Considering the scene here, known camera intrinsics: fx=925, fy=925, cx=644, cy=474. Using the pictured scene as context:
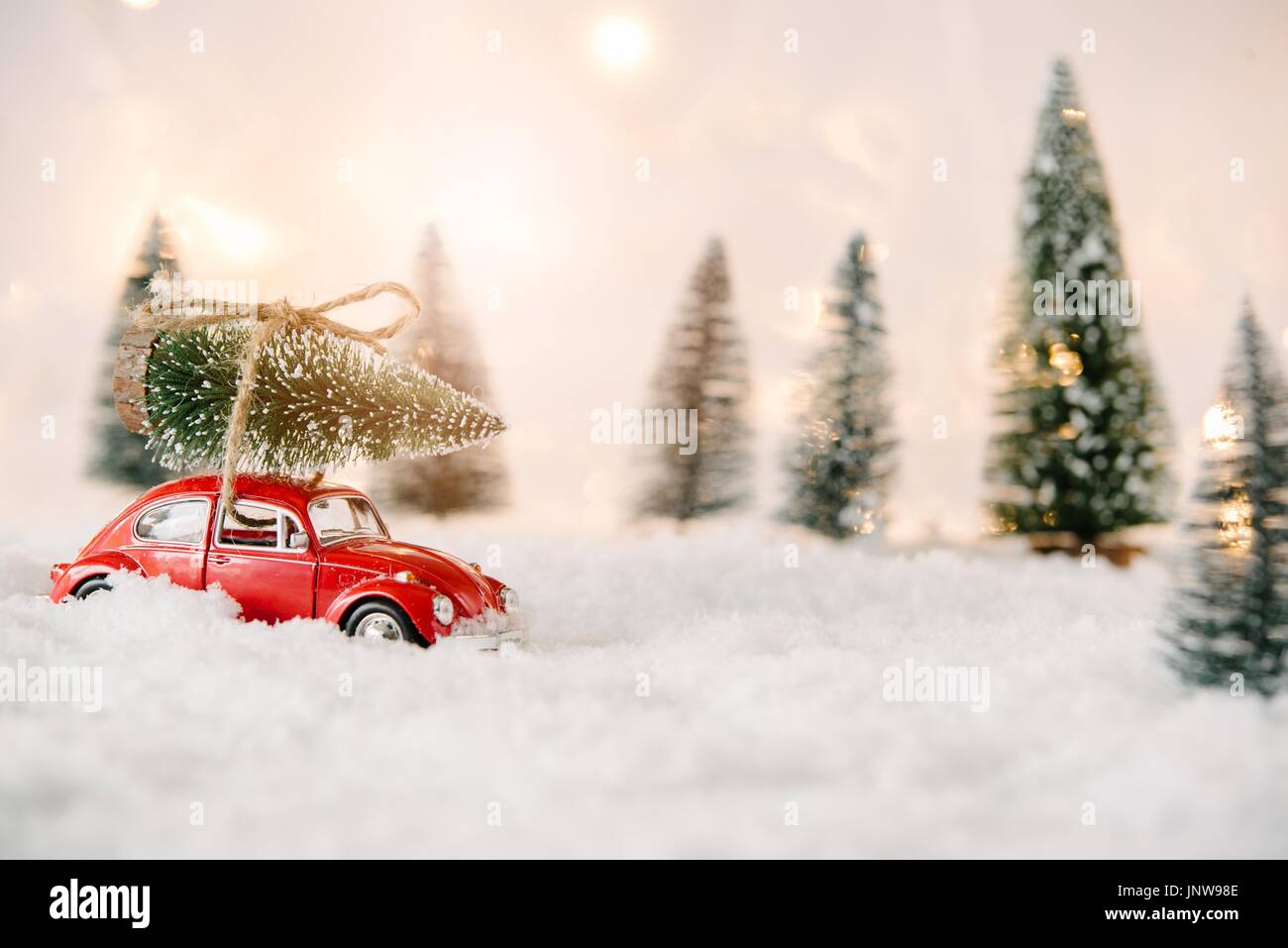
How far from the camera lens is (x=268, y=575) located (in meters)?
2.82

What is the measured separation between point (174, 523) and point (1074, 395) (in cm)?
457

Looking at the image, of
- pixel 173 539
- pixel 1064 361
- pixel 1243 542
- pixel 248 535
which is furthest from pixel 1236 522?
pixel 173 539

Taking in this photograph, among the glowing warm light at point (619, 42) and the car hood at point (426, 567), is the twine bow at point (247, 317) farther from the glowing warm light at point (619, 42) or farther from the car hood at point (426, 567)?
the glowing warm light at point (619, 42)

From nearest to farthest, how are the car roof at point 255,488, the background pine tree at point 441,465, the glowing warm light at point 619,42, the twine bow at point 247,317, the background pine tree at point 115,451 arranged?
the twine bow at point 247,317 < the car roof at point 255,488 < the glowing warm light at point 619,42 < the background pine tree at point 441,465 < the background pine tree at point 115,451

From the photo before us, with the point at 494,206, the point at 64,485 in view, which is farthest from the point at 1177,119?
the point at 64,485

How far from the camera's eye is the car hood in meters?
2.77

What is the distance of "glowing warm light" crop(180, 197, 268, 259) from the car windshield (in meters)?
2.32

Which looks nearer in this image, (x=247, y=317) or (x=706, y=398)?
(x=247, y=317)

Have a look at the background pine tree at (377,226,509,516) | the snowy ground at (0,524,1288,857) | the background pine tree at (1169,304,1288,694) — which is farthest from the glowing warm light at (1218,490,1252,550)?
the background pine tree at (377,226,509,516)

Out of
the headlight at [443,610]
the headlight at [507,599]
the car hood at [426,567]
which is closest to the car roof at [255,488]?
the car hood at [426,567]

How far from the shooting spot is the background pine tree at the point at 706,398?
5160mm

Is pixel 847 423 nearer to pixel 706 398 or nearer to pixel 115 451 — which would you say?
pixel 706 398

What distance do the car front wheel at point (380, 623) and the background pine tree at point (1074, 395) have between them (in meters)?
3.68
